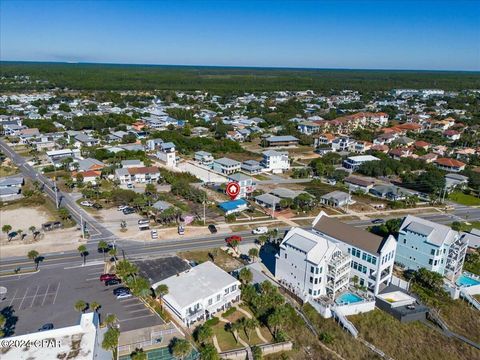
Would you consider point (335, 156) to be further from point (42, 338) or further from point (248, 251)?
point (42, 338)

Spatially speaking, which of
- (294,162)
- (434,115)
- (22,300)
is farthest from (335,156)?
(434,115)

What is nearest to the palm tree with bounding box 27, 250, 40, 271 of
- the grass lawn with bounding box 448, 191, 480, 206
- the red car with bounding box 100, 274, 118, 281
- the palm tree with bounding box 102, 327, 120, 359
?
the red car with bounding box 100, 274, 118, 281

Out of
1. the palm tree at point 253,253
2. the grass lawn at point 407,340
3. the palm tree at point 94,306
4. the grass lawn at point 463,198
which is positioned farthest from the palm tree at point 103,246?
the grass lawn at point 463,198

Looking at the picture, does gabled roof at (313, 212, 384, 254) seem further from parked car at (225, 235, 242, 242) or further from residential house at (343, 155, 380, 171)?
residential house at (343, 155, 380, 171)

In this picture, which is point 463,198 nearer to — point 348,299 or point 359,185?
point 359,185

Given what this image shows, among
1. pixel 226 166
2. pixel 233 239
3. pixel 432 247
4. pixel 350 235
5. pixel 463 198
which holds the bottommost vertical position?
pixel 463 198

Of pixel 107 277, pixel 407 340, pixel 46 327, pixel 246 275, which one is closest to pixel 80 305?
pixel 46 327
